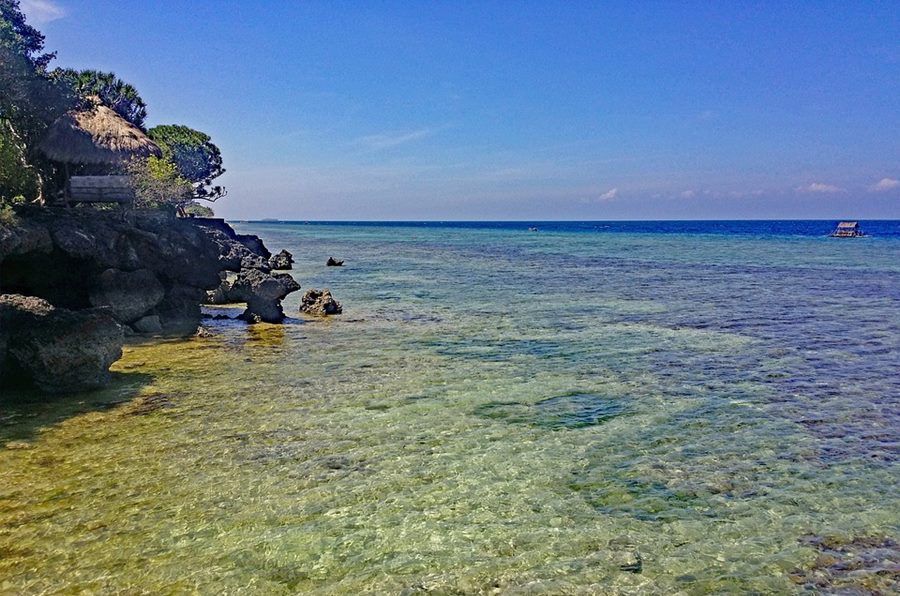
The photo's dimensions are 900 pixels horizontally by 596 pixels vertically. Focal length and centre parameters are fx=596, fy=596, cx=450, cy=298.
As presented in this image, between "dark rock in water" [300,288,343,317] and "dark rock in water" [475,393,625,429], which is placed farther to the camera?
"dark rock in water" [300,288,343,317]

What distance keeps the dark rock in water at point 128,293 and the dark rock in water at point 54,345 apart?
19.3 ft

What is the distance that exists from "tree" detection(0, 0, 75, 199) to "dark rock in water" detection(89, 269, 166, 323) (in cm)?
587

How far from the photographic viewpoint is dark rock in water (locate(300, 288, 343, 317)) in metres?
25.7

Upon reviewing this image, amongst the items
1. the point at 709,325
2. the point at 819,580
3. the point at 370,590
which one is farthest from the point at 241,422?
the point at 709,325

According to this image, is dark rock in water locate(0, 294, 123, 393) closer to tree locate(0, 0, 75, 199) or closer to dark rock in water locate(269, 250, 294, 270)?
tree locate(0, 0, 75, 199)

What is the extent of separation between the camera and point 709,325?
75.8ft

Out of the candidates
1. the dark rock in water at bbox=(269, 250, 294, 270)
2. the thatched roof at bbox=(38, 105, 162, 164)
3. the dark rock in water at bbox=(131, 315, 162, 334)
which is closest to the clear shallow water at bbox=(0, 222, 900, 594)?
the dark rock in water at bbox=(131, 315, 162, 334)

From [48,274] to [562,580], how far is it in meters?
19.7

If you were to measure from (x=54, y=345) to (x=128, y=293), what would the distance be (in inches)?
302

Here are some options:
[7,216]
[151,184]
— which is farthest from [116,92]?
[7,216]

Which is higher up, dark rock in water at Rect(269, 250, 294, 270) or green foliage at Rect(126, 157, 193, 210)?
green foliage at Rect(126, 157, 193, 210)

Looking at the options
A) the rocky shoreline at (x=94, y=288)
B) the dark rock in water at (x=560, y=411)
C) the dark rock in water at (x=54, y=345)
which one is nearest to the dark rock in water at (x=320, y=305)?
the rocky shoreline at (x=94, y=288)

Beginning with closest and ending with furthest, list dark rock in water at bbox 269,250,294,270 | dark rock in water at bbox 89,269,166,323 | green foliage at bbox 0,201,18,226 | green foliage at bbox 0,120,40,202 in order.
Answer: green foliage at bbox 0,201,18,226 < dark rock in water at bbox 89,269,166,323 < green foliage at bbox 0,120,40,202 < dark rock in water at bbox 269,250,294,270

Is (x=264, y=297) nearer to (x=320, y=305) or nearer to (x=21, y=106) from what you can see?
(x=320, y=305)
